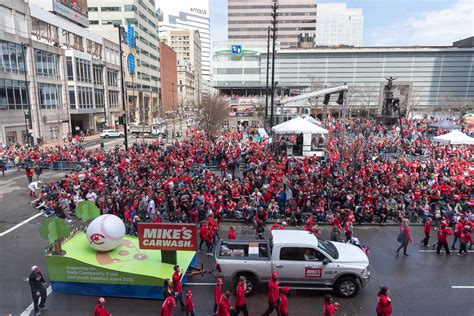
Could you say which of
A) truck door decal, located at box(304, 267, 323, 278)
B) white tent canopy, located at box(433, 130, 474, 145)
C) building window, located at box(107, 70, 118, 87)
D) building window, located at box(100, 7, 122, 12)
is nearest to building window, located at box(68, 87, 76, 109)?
building window, located at box(107, 70, 118, 87)

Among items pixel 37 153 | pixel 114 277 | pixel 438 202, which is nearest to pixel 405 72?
pixel 438 202

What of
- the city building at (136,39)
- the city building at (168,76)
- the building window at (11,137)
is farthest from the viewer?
the city building at (168,76)

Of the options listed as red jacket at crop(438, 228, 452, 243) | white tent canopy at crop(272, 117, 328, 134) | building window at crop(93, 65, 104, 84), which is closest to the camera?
red jacket at crop(438, 228, 452, 243)

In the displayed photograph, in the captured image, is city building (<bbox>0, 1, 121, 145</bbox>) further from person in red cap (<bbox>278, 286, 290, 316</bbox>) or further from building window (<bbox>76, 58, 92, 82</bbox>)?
person in red cap (<bbox>278, 286, 290, 316</bbox>)

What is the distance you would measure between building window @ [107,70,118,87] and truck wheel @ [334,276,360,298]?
61.9m

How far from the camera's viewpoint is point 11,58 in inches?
1470

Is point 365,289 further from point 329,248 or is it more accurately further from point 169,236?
point 169,236

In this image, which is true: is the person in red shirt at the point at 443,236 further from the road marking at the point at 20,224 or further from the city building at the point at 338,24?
the city building at the point at 338,24

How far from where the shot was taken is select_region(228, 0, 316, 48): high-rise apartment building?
109938mm

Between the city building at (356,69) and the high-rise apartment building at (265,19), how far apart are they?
99.9 feet

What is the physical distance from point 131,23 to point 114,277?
80.8 m

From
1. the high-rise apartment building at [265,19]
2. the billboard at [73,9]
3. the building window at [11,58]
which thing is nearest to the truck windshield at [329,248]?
the building window at [11,58]

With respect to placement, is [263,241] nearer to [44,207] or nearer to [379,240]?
[379,240]

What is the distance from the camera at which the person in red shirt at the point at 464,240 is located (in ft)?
38.3
